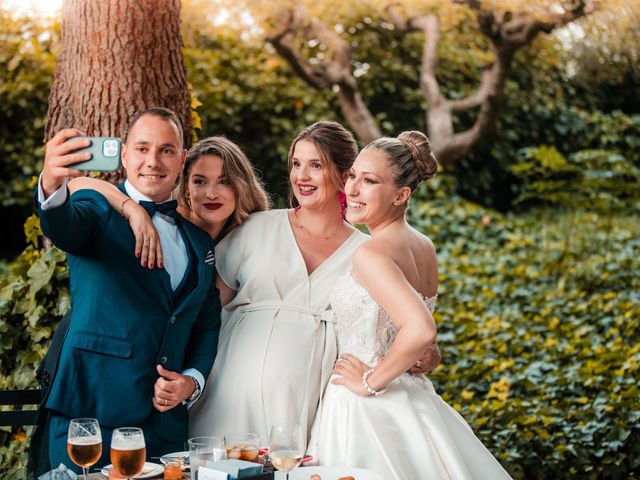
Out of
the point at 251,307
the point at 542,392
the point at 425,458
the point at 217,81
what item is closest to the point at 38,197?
the point at 251,307

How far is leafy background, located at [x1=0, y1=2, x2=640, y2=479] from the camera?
4879 mm

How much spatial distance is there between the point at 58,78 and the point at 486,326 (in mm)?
4379

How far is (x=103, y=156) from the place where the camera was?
244cm

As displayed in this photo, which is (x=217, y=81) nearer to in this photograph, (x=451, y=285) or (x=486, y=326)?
(x=451, y=285)

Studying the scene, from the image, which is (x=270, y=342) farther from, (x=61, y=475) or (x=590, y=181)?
(x=590, y=181)

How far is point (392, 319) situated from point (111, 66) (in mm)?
2005

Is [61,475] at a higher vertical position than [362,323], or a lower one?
lower

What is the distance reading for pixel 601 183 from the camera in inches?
349

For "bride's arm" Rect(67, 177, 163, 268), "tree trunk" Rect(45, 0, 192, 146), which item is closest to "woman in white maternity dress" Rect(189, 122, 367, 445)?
"bride's arm" Rect(67, 177, 163, 268)

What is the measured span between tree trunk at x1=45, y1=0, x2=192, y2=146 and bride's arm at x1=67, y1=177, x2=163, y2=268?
3.88 ft

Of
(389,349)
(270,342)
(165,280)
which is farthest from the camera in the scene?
(270,342)

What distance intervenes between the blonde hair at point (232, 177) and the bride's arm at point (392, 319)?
707 mm

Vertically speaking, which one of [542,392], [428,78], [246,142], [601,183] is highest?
[428,78]

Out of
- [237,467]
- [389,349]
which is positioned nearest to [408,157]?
[389,349]
